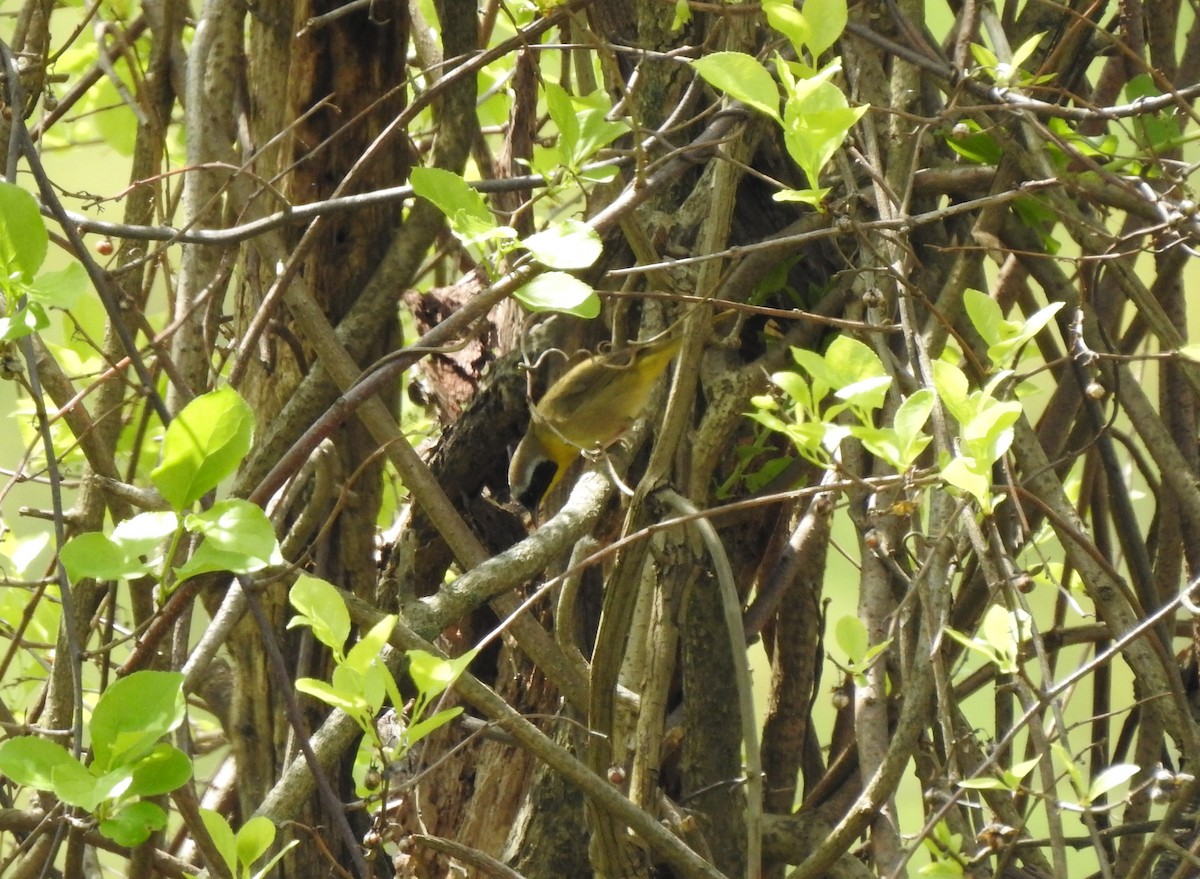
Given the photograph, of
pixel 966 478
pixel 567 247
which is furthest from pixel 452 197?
pixel 966 478

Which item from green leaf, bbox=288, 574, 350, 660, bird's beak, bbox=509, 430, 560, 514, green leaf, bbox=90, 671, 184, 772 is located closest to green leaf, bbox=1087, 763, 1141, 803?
green leaf, bbox=288, 574, 350, 660

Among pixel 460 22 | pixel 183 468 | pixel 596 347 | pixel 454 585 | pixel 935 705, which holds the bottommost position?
pixel 935 705

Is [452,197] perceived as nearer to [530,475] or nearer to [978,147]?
[978,147]

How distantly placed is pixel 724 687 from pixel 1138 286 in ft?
2.38

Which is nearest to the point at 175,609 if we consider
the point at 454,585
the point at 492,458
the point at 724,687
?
the point at 454,585

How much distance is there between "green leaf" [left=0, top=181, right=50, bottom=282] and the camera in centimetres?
92

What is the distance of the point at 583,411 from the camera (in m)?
2.26

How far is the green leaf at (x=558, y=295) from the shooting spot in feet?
3.27

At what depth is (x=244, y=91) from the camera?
78.3 inches

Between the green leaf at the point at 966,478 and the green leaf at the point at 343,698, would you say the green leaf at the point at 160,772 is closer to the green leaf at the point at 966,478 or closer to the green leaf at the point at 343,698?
the green leaf at the point at 343,698

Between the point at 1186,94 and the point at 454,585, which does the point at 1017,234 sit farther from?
the point at 454,585

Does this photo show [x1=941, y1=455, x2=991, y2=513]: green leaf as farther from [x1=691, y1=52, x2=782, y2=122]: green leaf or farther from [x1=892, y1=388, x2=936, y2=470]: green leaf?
[x1=691, y1=52, x2=782, y2=122]: green leaf

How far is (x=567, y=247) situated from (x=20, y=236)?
42cm

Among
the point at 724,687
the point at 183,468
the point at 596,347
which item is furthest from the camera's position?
the point at 596,347
